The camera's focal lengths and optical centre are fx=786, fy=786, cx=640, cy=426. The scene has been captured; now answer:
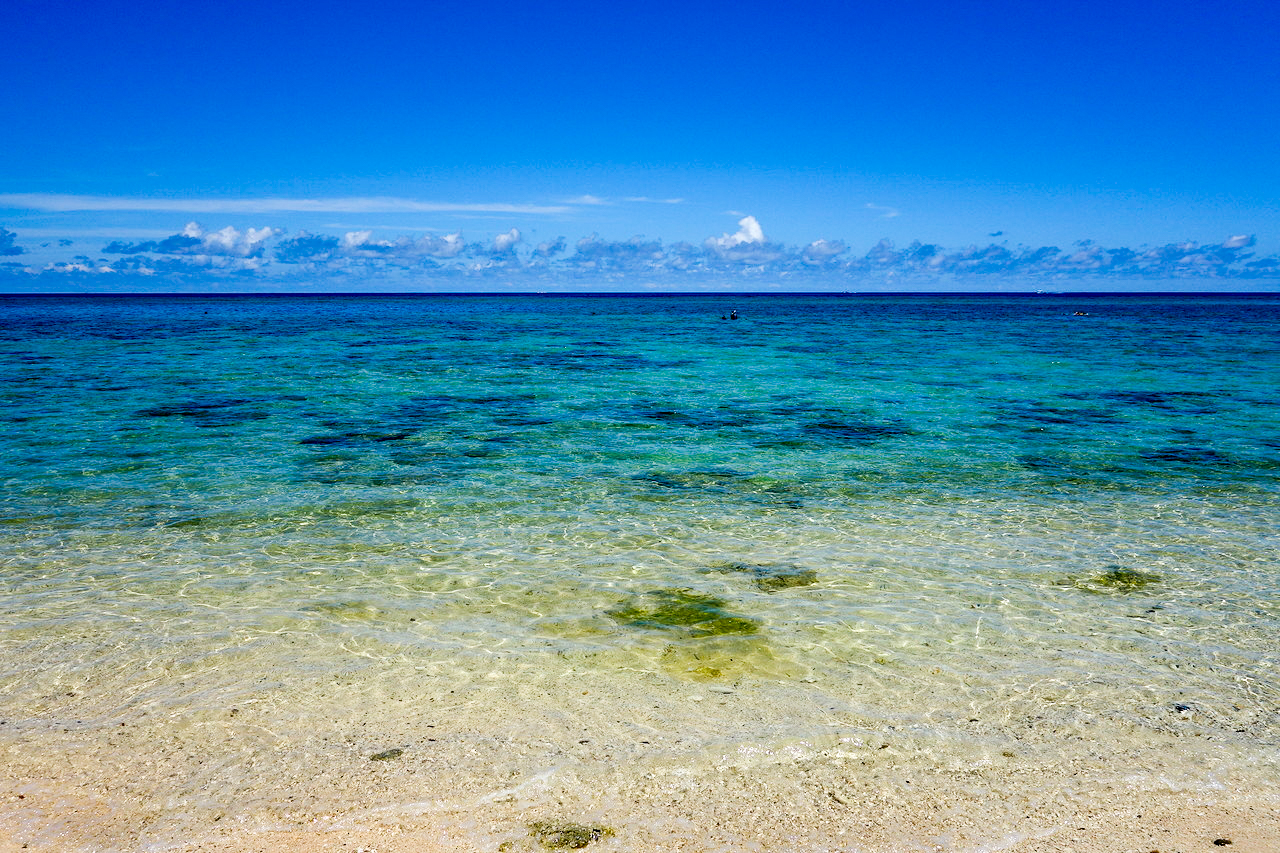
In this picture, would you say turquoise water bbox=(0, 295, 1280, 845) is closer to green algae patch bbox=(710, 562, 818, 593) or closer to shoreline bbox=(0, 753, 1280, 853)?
green algae patch bbox=(710, 562, 818, 593)

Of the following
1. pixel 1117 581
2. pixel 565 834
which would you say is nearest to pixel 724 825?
pixel 565 834

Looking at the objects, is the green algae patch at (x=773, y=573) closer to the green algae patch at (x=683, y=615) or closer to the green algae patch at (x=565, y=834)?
the green algae patch at (x=683, y=615)

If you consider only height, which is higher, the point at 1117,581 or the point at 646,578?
the point at 1117,581

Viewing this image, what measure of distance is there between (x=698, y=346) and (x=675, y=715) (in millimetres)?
37391

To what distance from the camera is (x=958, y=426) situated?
1709 cm

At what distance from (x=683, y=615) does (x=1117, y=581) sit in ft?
14.9

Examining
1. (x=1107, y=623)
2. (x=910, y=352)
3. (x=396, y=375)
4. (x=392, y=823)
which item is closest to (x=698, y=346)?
(x=910, y=352)

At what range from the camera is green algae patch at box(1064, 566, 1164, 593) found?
7812 mm

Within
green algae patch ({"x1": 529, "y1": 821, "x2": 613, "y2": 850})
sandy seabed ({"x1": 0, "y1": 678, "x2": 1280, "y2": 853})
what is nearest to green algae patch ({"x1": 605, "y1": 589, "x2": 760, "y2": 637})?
sandy seabed ({"x1": 0, "y1": 678, "x2": 1280, "y2": 853})

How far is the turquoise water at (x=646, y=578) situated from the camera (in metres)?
5.41

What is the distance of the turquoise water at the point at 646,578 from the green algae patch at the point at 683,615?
5cm

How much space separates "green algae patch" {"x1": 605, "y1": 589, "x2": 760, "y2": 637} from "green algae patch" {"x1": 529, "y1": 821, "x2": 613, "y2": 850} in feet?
8.59

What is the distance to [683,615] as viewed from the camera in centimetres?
715

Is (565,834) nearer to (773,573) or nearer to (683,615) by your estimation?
(683,615)
